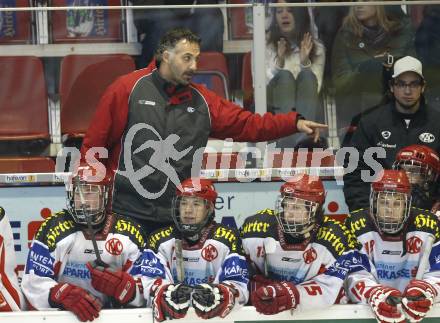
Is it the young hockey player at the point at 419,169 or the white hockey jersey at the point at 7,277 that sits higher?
the young hockey player at the point at 419,169

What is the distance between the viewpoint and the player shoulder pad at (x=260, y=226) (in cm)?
502

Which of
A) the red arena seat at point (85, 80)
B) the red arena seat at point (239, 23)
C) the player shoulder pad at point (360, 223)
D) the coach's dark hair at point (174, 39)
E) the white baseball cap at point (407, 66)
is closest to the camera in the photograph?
the player shoulder pad at point (360, 223)

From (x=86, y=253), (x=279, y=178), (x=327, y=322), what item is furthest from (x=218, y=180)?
(x=327, y=322)

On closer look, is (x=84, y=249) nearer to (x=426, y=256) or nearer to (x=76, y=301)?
(x=76, y=301)

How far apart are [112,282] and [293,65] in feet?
6.01

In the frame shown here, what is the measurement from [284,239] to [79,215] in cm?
91

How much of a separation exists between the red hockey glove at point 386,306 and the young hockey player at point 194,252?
552mm

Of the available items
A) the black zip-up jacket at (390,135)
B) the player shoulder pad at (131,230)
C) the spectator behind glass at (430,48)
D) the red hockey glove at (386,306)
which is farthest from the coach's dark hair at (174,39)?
the red hockey glove at (386,306)

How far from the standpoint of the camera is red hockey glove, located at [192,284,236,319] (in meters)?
4.54

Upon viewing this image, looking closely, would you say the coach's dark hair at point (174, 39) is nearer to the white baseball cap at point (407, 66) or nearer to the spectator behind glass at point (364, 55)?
the spectator behind glass at point (364, 55)

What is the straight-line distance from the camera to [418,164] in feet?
18.1

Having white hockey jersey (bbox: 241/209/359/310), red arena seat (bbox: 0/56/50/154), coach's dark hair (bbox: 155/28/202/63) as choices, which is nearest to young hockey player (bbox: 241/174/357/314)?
white hockey jersey (bbox: 241/209/359/310)

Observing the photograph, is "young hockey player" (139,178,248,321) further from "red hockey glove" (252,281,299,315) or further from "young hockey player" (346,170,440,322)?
"young hockey player" (346,170,440,322)

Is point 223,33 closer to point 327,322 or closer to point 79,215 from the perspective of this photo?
point 79,215
